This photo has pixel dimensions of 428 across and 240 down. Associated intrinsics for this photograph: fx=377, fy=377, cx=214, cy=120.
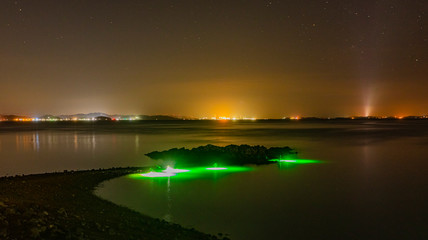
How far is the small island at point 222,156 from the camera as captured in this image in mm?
26422

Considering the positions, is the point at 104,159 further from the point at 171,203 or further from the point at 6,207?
the point at 6,207

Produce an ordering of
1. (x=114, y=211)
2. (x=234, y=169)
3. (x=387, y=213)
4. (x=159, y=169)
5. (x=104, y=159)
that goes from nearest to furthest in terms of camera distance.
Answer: (x=114, y=211)
(x=387, y=213)
(x=159, y=169)
(x=234, y=169)
(x=104, y=159)

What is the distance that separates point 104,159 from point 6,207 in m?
23.7

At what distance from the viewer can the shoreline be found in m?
7.80

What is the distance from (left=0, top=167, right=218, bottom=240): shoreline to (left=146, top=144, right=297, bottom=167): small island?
12231 millimetres

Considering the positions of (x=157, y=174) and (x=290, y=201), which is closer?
(x=290, y=201)

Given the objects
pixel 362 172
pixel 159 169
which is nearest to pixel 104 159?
pixel 159 169

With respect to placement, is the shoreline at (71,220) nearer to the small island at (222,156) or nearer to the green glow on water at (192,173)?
the green glow on water at (192,173)

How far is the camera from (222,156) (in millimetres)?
27219

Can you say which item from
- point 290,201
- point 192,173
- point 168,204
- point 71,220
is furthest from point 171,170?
point 71,220

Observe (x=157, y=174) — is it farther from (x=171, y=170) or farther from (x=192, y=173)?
(x=192, y=173)

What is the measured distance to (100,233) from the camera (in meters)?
8.59

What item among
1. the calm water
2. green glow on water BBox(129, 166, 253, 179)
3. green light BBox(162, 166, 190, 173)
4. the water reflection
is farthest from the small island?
the water reflection

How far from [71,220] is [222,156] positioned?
18523 mm
